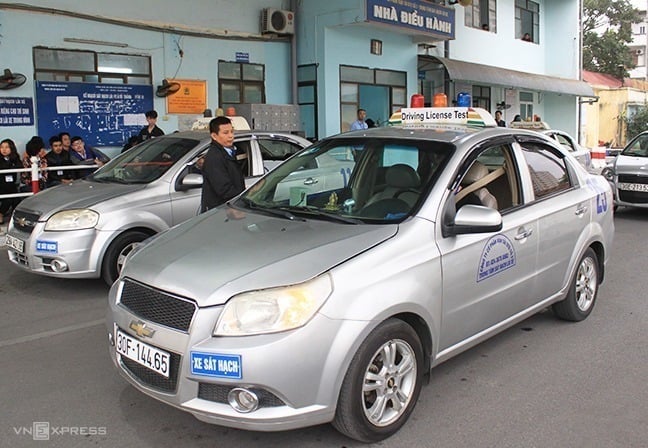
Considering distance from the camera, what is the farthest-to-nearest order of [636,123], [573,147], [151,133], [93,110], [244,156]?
[636,123]
[573,147]
[93,110]
[151,133]
[244,156]

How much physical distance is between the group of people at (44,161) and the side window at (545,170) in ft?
22.3

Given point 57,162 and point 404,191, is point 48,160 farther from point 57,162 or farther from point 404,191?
point 404,191

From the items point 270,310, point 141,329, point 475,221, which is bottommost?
point 141,329

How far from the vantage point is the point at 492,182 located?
4.36m

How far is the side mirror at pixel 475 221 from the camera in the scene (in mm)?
3502

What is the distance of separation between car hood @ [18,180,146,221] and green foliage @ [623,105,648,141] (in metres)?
31.4

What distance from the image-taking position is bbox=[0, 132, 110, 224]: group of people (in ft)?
31.2

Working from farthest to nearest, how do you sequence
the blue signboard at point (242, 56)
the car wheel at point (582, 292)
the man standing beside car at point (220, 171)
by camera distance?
the blue signboard at point (242, 56), the man standing beside car at point (220, 171), the car wheel at point (582, 292)

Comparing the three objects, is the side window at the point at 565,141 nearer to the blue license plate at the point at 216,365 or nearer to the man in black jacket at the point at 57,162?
the man in black jacket at the point at 57,162

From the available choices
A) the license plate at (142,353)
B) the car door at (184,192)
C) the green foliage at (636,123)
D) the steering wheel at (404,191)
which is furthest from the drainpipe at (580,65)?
the license plate at (142,353)

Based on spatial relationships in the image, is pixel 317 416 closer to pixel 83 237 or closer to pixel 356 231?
pixel 356 231

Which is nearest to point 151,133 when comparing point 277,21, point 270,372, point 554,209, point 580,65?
point 277,21

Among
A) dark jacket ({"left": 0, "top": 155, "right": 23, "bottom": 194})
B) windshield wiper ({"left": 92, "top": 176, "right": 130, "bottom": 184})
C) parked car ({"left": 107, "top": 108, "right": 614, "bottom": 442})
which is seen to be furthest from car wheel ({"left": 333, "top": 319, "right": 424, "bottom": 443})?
dark jacket ({"left": 0, "top": 155, "right": 23, "bottom": 194})

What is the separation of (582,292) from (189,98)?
9.54m
